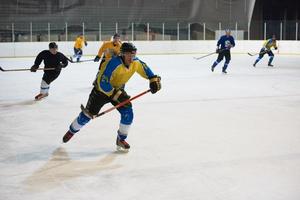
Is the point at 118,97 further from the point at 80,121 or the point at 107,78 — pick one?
the point at 80,121

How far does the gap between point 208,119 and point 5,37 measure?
588 inches

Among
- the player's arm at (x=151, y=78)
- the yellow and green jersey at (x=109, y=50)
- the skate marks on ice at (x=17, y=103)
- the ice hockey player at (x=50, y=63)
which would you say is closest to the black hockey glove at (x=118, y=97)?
the player's arm at (x=151, y=78)

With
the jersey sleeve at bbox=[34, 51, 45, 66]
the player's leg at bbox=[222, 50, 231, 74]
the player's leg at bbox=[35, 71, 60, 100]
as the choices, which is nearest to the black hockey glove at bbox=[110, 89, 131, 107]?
the jersey sleeve at bbox=[34, 51, 45, 66]

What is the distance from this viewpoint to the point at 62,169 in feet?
12.5

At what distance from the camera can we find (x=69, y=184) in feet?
11.2

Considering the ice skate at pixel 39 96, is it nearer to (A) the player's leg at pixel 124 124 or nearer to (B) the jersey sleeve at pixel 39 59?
(B) the jersey sleeve at pixel 39 59

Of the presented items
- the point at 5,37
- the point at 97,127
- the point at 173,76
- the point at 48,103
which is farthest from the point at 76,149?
the point at 5,37

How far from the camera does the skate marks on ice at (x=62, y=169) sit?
3.41m

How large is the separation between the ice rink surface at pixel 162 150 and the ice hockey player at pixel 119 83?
272mm

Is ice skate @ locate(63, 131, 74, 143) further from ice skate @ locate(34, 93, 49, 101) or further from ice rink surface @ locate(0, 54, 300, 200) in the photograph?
ice skate @ locate(34, 93, 49, 101)

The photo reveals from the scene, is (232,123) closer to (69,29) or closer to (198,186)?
(198,186)

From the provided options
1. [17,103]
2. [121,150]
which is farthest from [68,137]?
[17,103]

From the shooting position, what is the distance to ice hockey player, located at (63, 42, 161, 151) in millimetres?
4191

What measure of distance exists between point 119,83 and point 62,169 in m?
0.97
